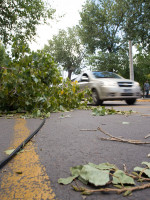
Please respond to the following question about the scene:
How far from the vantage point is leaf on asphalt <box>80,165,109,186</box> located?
1.33m

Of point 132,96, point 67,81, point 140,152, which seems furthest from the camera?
point 132,96

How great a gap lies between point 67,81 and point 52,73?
4.09 ft

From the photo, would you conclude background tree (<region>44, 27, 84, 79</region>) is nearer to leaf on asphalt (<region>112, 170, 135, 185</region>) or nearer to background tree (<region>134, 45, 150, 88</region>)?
background tree (<region>134, 45, 150, 88</region>)

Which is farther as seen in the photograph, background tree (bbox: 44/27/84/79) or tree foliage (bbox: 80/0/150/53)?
background tree (bbox: 44/27/84/79)

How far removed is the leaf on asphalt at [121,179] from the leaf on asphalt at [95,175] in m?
0.05

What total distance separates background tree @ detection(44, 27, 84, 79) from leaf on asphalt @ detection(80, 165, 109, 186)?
42.6 meters

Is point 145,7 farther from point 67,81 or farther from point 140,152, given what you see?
point 140,152

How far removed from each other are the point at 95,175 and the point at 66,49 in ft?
145

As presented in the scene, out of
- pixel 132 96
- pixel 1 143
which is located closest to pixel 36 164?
pixel 1 143

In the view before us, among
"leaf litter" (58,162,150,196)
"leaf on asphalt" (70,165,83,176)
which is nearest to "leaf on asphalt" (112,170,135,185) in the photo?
"leaf litter" (58,162,150,196)

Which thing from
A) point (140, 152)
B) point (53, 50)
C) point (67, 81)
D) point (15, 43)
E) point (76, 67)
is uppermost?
point (53, 50)

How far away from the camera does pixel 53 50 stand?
44.2 metres

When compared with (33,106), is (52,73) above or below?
above

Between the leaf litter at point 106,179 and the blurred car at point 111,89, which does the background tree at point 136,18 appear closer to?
the blurred car at point 111,89
